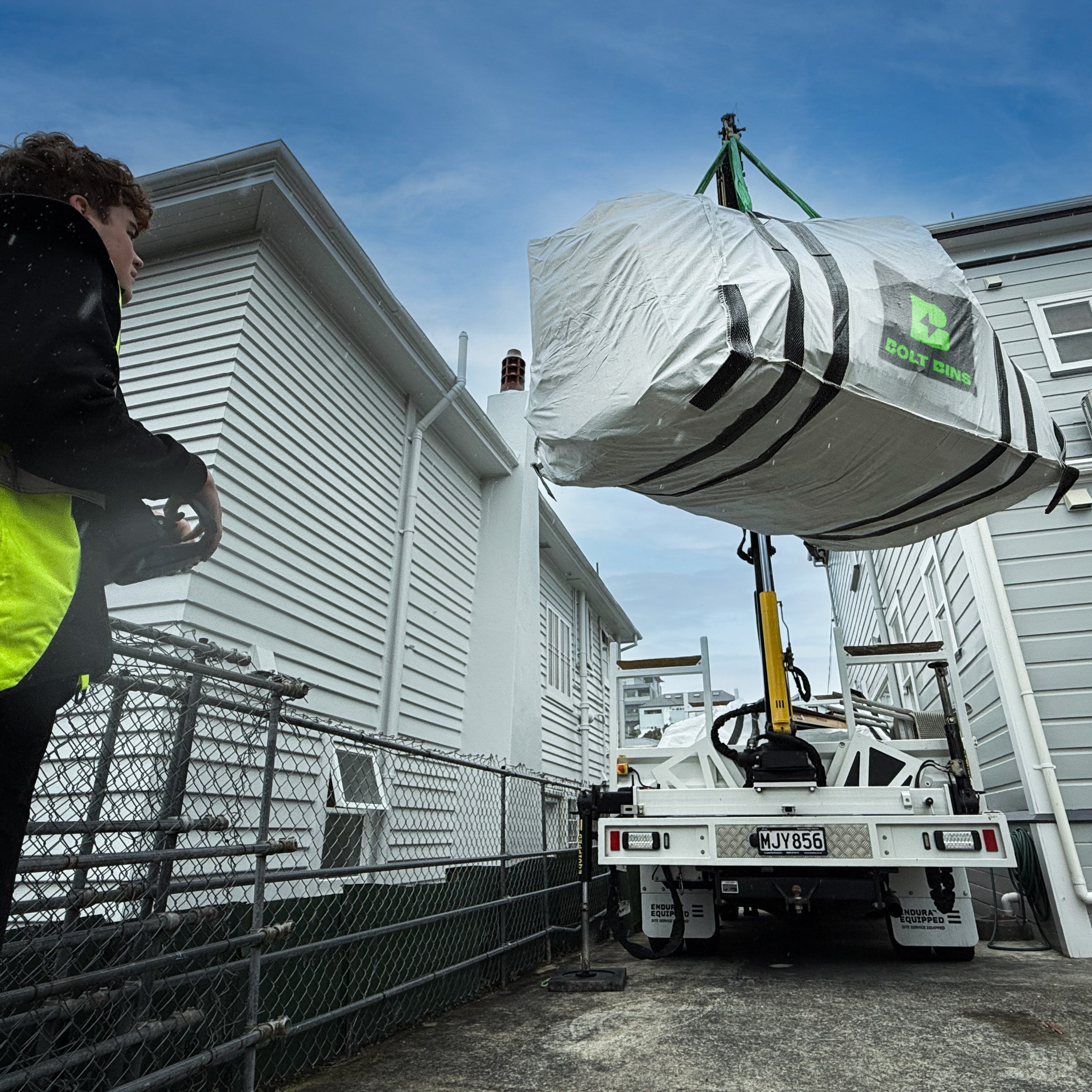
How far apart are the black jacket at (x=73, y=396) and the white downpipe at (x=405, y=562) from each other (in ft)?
15.6

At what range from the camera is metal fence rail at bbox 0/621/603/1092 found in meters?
1.89

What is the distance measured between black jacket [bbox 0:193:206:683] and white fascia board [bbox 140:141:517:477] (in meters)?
4.33

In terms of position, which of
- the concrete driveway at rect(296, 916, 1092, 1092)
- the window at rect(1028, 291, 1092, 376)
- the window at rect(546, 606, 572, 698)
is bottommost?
the concrete driveway at rect(296, 916, 1092, 1092)

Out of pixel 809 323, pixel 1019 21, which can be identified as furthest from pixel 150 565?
pixel 1019 21

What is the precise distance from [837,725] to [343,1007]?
14.8 ft

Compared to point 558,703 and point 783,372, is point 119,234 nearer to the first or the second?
point 783,372

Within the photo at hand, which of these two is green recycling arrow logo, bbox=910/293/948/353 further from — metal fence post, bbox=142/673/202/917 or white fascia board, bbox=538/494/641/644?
white fascia board, bbox=538/494/641/644

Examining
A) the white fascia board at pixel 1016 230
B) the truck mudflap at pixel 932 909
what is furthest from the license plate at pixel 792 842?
the white fascia board at pixel 1016 230

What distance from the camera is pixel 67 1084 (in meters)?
1.88

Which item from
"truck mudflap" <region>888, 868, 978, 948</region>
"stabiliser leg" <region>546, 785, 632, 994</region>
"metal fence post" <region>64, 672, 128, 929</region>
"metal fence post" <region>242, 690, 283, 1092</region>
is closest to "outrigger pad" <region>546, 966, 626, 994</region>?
"stabiliser leg" <region>546, 785, 632, 994</region>

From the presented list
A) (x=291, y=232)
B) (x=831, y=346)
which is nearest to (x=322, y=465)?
(x=291, y=232)

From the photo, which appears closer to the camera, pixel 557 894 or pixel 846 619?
pixel 557 894

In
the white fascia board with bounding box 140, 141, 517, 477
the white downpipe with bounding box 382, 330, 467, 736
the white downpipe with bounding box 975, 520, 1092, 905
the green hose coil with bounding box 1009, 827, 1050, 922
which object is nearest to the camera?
the white fascia board with bounding box 140, 141, 517, 477

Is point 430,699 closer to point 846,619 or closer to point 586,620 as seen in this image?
point 586,620
